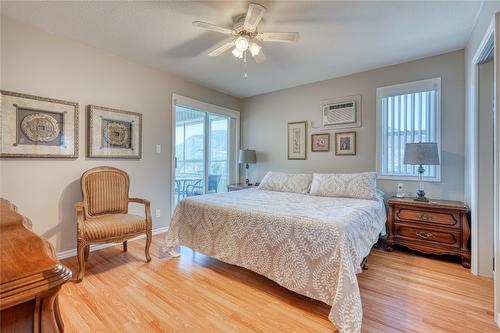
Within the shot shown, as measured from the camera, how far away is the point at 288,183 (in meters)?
3.56

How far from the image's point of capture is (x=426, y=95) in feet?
10.2

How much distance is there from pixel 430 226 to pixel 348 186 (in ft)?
3.15

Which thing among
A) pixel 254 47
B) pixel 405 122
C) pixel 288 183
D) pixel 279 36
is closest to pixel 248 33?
pixel 254 47

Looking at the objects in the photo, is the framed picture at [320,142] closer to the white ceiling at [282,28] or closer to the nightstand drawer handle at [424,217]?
the white ceiling at [282,28]

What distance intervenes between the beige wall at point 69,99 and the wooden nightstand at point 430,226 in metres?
3.24

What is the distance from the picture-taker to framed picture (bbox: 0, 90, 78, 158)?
232 cm

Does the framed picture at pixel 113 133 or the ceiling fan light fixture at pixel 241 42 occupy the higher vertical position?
the ceiling fan light fixture at pixel 241 42

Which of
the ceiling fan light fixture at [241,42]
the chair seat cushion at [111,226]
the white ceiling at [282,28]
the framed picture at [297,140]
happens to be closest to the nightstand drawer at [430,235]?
the framed picture at [297,140]

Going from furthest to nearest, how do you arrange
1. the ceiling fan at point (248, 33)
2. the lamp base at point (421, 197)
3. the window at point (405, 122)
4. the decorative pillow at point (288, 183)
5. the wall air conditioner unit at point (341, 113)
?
the wall air conditioner unit at point (341, 113), the decorative pillow at point (288, 183), the window at point (405, 122), the lamp base at point (421, 197), the ceiling fan at point (248, 33)

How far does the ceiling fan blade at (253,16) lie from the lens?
195 centimetres

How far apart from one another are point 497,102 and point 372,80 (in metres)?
1.98

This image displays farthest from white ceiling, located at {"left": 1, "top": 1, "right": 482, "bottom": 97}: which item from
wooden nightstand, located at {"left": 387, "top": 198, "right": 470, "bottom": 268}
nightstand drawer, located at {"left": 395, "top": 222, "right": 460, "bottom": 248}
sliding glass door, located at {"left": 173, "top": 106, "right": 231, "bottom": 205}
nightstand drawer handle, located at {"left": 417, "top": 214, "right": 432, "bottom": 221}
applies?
nightstand drawer, located at {"left": 395, "top": 222, "right": 460, "bottom": 248}

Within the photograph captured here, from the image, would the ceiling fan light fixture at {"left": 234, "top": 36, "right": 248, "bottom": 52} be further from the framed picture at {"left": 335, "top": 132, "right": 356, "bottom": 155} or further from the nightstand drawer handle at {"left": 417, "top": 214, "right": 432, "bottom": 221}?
the nightstand drawer handle at {"left": 417, "top": 214, "right": 432, "bottom": 221}

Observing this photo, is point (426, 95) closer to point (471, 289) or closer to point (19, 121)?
point (471, 289)
